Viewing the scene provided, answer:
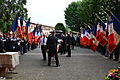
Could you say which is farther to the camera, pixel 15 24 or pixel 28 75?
pixel 15 24

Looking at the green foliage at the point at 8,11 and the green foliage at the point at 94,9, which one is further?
the green foliage at the point at 8,11

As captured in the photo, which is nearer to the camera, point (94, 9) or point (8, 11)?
point (94, 9)

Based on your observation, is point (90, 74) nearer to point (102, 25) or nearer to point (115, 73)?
point (115, 73)

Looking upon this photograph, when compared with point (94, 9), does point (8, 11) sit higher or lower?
higher

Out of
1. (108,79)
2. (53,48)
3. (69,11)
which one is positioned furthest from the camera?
(69,11)

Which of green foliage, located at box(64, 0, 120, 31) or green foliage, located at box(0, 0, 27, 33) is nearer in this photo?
green foliage, located at box(64, 0, 120, 31)

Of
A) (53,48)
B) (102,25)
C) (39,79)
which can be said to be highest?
(102,25)

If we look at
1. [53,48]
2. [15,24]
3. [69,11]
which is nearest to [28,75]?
[53,48]

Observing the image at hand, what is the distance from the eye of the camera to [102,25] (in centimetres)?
2066

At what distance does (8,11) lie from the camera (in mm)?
57500

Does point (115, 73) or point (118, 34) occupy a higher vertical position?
point (118, 34)

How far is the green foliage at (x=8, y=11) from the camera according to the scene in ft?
187

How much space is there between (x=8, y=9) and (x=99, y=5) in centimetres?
2095

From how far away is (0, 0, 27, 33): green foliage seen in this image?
56.9 m
